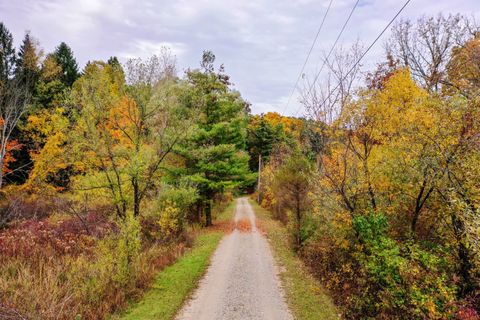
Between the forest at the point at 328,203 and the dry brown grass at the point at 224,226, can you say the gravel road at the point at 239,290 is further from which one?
the dry brown grass at the point at 224,226

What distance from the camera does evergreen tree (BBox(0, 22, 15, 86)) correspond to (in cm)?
2862

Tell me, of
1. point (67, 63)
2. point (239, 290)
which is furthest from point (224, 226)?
point (67, 63)

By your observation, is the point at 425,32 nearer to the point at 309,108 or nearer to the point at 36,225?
the point at 309,108

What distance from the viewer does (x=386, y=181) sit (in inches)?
341

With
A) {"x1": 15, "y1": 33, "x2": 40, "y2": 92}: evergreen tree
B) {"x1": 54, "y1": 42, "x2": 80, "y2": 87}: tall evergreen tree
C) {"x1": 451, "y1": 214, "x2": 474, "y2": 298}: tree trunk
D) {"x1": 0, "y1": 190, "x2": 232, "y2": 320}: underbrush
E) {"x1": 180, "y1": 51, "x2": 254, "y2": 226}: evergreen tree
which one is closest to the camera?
{"x1": 451, "y1": 214, "x2": 474, "y2": 298}: tree trunk

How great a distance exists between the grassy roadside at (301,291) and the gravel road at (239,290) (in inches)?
12.9

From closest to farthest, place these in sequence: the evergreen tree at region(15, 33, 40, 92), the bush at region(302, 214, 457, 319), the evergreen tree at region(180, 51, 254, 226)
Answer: the bush at region(302, 214, 457, 319) → the evergreen tree at region(180, 51, 254, 226) → the evergreen tree at region(15, 33, 40, 92)

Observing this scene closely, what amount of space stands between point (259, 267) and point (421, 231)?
6553 millimetres

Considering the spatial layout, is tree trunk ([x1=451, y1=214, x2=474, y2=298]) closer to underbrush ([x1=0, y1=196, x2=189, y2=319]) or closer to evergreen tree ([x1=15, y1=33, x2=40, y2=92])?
underbrush ([x1=0, y1=196, x2=189, y2=319])

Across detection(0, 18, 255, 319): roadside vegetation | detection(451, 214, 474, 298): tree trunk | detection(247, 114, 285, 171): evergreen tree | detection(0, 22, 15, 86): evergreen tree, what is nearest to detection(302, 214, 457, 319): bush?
detection(451, 214, 474, 298): tree trunk

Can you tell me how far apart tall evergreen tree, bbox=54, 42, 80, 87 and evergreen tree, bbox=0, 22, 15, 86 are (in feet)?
26.1

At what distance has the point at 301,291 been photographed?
392 inches

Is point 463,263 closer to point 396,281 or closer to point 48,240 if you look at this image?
point 396,281

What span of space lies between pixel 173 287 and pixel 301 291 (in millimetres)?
4283
